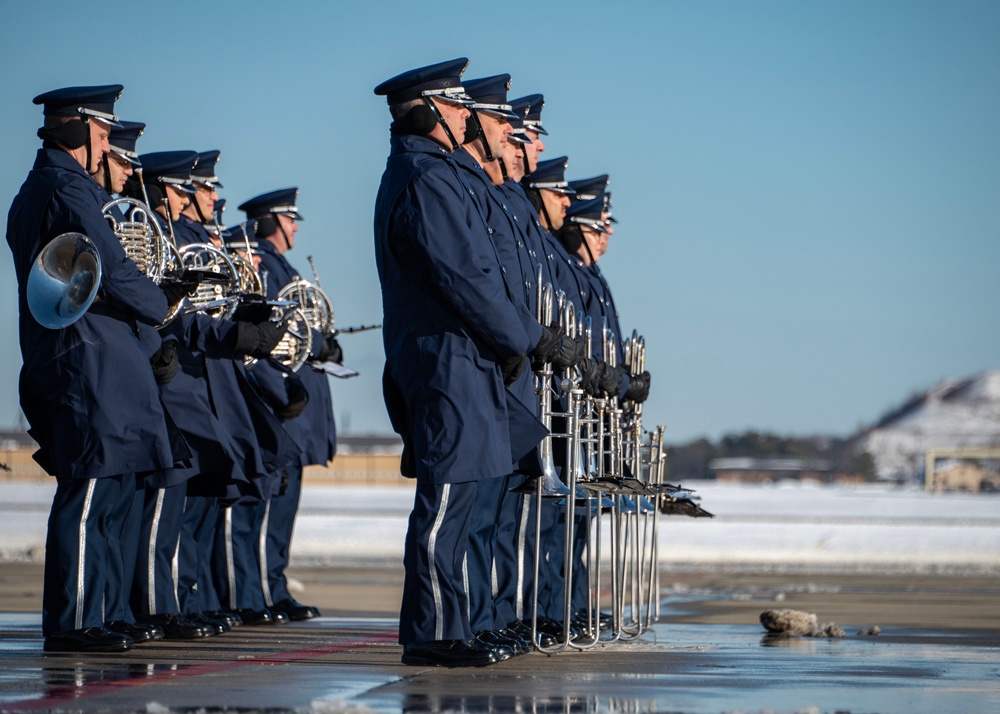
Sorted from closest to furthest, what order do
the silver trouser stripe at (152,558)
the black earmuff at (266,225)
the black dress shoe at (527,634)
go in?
the black dress shoe at (527,634) → the silver trouser stripe at (152,558) → the black earmuff at (266,225)

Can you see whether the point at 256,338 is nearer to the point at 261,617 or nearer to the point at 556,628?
the point at 261,617

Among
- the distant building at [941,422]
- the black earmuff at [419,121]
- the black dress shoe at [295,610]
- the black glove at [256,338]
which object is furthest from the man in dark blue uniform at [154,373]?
the distant building at [941,422]

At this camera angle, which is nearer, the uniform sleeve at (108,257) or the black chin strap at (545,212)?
the uniform sleeve at (108,257)

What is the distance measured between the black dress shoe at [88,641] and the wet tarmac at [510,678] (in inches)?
3.4

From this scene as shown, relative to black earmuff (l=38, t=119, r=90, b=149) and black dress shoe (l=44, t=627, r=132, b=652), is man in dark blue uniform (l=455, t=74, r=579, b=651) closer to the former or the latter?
black dress shoe (l=44, t=627, r=132, b=652)

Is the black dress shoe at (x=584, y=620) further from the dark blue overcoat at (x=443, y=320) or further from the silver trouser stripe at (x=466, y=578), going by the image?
the dark blue overcoat at (x=443, y=320)

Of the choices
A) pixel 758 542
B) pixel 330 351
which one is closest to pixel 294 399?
pixel 330 351

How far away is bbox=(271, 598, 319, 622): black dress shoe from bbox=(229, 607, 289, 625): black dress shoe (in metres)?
0.17

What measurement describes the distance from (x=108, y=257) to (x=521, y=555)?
2.37m

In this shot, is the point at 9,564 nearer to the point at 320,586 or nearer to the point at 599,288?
the point at 320,586

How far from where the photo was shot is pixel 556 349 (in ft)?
23.8

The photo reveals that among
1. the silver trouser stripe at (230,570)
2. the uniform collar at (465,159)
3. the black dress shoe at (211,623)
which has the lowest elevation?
the black dress shoe at (211,623)

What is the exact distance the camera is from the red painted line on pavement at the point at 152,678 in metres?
5.02

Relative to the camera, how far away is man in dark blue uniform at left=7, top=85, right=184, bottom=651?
6.95 metres
